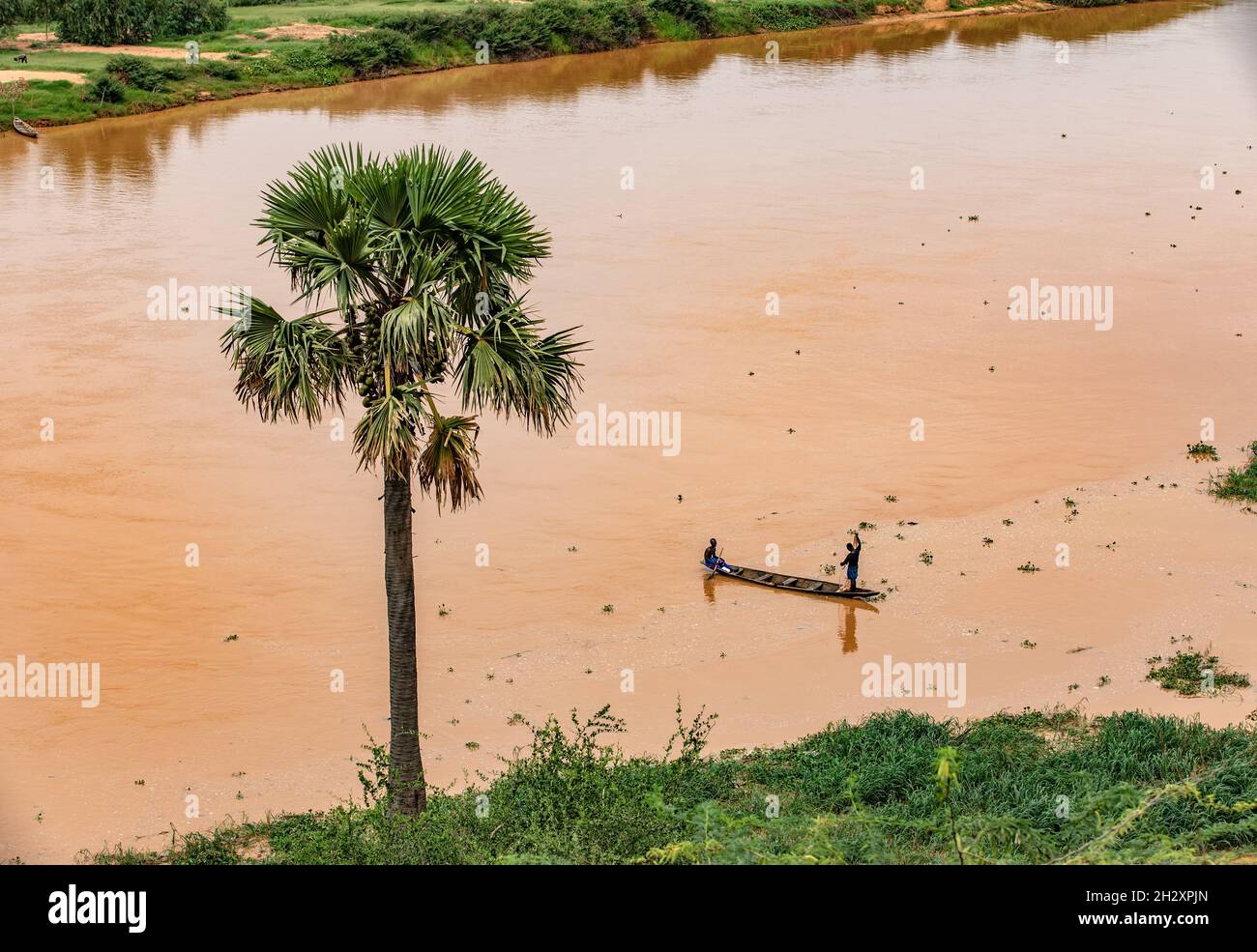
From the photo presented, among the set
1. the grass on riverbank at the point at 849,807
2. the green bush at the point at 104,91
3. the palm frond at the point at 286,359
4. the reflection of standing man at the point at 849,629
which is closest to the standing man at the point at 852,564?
the reflection of standing man at the point at 849,629

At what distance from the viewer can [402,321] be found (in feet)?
45.6

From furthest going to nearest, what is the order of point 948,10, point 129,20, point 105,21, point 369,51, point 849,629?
point 948,10 < point 369,51 < point 129,20 < point 105,21 < point 849,629

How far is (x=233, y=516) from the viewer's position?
26.2 meters

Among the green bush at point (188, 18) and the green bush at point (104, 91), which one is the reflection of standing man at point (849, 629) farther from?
the green bush at point (188, 18)

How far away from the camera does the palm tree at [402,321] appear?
46.4ft

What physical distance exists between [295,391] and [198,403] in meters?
18.0

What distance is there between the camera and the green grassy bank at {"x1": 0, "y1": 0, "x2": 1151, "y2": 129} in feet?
201

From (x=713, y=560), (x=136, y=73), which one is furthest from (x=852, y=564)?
(x=136, y=73)

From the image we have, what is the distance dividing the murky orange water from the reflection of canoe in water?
0.72 ft

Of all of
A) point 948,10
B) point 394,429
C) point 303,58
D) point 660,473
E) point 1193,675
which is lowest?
point 1193,675

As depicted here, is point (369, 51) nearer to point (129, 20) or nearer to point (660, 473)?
point (129, 20)

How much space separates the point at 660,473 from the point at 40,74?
44026mm

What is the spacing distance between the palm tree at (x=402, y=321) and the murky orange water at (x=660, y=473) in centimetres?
569
